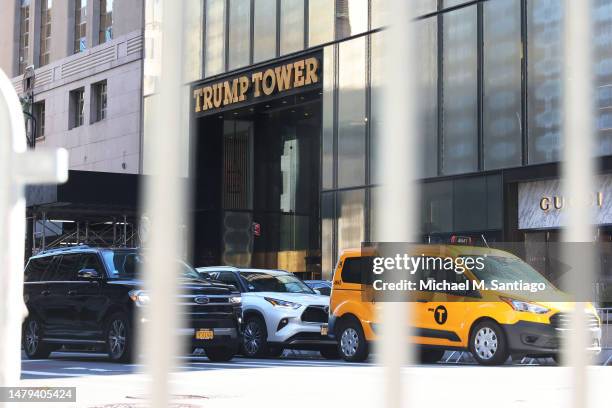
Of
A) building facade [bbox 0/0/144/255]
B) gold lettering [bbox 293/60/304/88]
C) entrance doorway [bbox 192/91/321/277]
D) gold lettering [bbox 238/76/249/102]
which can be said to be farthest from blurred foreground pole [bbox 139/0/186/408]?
entrance doorway [bbox 192/91/321/277]

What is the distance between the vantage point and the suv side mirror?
15.8 m

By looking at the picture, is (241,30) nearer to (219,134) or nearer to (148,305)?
(219,134)

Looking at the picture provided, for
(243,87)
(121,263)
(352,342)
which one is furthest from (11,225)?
(243,87)

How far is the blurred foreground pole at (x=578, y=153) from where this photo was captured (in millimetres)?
2168

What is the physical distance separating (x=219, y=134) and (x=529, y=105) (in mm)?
13299

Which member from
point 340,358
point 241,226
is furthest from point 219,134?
point 340,358

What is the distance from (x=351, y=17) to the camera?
28172mm

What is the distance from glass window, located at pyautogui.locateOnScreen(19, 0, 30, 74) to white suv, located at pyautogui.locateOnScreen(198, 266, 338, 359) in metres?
24.8

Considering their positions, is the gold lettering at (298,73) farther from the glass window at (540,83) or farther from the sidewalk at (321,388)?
the sidewalk at (321,388)

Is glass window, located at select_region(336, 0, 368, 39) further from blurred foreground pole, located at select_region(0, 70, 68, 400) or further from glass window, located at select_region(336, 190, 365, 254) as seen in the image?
blurred foreground pole, located at select_region(0, 70, 68, 400)

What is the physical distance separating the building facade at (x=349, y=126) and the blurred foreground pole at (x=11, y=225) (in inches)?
592

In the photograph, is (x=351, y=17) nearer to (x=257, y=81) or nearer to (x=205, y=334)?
(x=257, y=81)

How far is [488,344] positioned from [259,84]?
675 inches

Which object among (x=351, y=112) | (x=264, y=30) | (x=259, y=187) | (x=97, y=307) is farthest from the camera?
(x=259, y=187)
